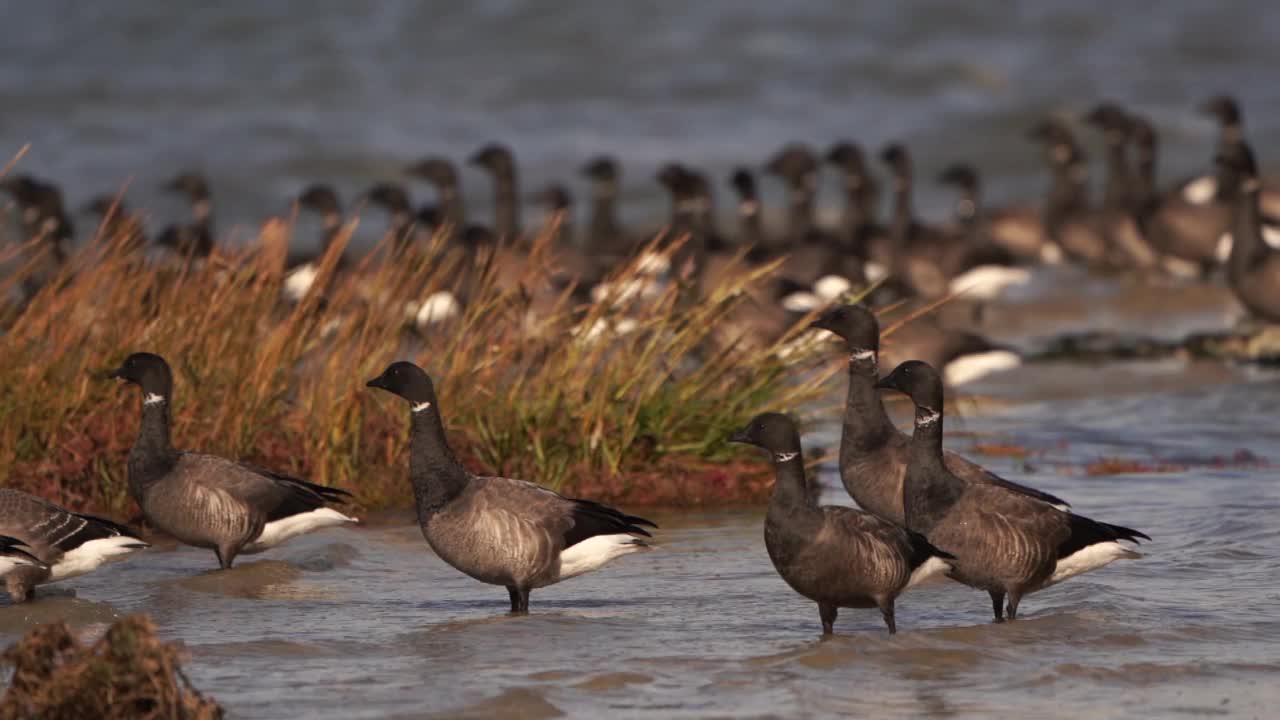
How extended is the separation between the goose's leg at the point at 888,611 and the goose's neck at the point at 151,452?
4.00 meters

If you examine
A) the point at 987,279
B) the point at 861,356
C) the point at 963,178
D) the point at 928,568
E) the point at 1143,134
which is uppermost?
the point at 1143,134

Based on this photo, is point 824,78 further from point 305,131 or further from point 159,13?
point 159,13

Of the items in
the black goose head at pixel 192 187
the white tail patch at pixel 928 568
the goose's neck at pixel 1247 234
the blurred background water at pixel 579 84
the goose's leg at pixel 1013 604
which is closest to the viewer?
the white tail patch at pixel 928 568

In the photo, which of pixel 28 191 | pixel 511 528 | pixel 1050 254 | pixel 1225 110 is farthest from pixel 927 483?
pixel 1225 110

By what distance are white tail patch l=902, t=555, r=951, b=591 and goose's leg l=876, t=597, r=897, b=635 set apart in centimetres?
12

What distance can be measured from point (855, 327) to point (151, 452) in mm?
3930

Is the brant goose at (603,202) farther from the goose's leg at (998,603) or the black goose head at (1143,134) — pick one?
the goose's leg at (998,603)

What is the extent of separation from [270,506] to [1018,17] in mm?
51740

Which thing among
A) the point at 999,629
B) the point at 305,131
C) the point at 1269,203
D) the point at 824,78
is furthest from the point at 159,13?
the point at 999,629

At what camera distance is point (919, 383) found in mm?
10266

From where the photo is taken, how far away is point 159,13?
182 feet

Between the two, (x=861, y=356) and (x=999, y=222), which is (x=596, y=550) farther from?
(x=999, y=222)

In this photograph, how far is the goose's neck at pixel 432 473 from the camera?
400 inches

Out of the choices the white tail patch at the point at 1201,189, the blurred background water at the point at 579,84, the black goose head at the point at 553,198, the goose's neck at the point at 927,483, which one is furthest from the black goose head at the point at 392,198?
the goose's neck at the point at 927,483
